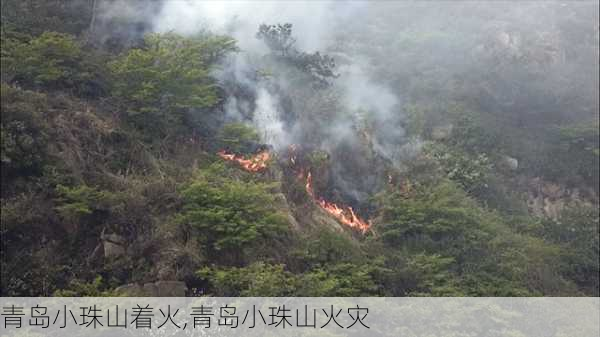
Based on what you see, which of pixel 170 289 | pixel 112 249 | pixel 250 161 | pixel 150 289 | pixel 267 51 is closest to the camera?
pixel 150 289

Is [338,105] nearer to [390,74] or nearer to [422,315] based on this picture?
[390,74]

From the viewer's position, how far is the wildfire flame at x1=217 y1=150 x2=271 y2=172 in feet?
42.4

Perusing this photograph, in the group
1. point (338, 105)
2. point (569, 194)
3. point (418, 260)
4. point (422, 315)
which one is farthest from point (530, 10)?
point (422, 315)

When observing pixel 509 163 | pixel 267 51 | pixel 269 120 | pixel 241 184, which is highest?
pixel 267 51

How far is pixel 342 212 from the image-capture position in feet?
44.8

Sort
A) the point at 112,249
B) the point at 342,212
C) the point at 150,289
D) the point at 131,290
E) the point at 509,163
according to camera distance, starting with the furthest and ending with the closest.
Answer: the point at 509,163 < the point at 342,212 < the point at 112,249 < the point at 150,289 < the point at 131,290

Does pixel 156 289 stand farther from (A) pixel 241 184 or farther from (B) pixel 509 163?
(B) pixel 509 163

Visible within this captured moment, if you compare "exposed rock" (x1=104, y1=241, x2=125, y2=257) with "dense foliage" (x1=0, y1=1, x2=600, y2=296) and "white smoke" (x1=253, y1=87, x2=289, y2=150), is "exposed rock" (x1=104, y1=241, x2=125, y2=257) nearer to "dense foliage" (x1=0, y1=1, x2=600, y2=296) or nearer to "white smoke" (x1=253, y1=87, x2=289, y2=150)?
"dense foliage" (x1=0, y1=1, x2=600, y2=296)

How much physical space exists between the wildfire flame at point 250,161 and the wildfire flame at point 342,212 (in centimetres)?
110

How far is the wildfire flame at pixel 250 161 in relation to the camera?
12914mm

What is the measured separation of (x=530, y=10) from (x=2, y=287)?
76.6 feet

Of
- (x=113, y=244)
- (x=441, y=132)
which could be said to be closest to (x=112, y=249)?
(x=113, y=244)

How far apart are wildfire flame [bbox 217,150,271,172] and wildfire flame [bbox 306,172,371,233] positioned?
1.10m

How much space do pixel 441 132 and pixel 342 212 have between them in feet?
21.3
